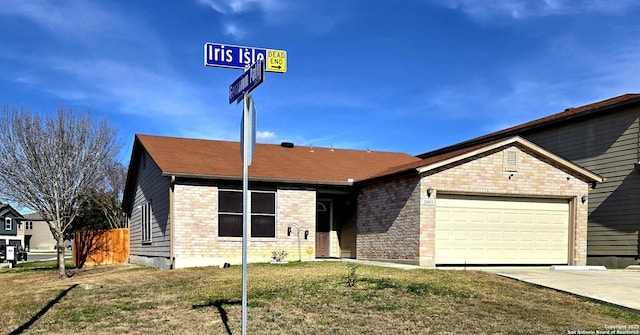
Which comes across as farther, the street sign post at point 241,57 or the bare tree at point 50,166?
the bare tree at point 50,166

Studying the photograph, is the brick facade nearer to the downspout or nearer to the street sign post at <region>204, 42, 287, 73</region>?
the downspout

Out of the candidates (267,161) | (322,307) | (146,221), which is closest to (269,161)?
(267,161)

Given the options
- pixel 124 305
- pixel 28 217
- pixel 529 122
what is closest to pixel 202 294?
pixel 124 305

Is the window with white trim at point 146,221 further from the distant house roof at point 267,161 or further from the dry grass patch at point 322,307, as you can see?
the dry grass patch at point 322,307

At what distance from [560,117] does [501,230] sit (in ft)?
18.8

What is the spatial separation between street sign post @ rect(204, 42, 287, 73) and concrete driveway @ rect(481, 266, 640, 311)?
7523 millimetres

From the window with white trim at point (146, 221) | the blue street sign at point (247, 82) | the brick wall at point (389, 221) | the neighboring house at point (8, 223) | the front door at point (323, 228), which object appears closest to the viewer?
the blue street sign at point (247, 82)

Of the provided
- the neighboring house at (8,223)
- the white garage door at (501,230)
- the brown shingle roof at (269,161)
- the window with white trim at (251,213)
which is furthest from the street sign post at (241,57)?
the neighboring house at (8,223)

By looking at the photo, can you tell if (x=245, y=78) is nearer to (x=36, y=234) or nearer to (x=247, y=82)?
(x=247, y=82)

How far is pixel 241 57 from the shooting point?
5824mm

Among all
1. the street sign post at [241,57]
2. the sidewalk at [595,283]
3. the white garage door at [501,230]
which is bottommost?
the sidewalk at [595,283]

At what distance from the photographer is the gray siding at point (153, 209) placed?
17.3 m

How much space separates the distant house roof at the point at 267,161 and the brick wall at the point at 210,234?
63cm

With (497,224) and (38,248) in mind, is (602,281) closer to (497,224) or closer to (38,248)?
(497,224)
